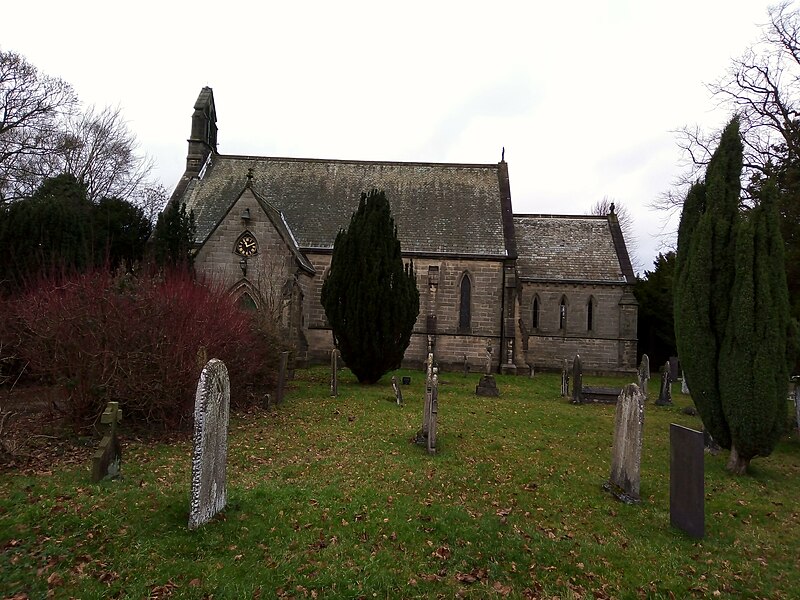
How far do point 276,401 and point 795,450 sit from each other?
38.4 ft

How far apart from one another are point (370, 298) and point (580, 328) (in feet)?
50.4

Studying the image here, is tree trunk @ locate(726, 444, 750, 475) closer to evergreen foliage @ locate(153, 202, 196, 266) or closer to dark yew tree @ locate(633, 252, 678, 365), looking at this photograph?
evergreen foliage @ locate(153, 202, 196, 266)

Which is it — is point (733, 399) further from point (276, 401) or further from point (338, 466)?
point (276, 401)

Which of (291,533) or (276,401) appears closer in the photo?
(291,533)

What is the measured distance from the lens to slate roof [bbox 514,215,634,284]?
26938 millimetres

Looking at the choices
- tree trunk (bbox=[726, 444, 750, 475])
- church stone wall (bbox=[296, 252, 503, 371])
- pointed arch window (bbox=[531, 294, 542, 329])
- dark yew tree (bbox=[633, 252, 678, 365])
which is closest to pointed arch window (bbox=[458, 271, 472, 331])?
church stone wall (bbox=[296, 252, 503, 371])

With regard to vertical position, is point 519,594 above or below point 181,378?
below

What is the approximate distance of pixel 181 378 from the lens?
8945 mm

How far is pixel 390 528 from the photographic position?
5613mm

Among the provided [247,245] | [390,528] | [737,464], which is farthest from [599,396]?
[247,245]

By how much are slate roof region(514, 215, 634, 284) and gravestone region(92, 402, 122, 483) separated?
22934 millimetres

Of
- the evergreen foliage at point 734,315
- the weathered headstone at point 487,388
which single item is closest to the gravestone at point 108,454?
the evergreen foliage at point 734,315

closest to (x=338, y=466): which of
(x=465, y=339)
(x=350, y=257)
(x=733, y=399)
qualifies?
(x=733, y=399)

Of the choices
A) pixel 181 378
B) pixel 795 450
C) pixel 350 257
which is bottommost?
pixel 795 450
